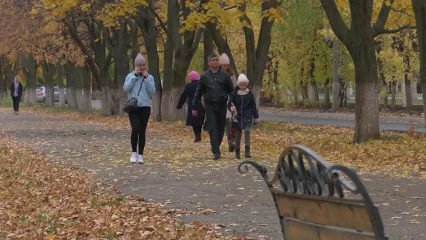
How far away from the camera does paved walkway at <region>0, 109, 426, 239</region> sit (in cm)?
926

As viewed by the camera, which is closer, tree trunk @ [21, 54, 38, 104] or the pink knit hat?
the pink knit hat

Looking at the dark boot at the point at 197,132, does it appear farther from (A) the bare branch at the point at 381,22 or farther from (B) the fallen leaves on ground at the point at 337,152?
(A) the bare branch at the point at 381,22

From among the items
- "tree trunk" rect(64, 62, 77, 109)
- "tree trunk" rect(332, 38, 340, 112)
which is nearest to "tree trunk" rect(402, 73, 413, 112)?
"tree trunk" rect(332, 38, 340, 112)

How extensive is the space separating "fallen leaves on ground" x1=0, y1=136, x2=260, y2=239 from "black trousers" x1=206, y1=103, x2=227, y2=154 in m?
3.01

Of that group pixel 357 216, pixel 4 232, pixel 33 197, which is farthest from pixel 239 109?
pixel 357 216

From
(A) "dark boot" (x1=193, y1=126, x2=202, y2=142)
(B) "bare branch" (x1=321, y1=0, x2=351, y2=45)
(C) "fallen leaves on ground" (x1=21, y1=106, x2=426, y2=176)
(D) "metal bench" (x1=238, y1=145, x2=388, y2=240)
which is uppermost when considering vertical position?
(B) "bare branch" (x1=321, y1=0, x2=351, y2=45)

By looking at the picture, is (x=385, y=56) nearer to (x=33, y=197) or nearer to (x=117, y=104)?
(x=117, y=104)

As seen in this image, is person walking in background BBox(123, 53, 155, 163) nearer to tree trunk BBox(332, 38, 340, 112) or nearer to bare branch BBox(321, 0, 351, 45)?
bare branch BBox(321, 0, 351, 45)

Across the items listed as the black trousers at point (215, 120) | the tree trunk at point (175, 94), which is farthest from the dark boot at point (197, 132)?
the tree trunk at point (175, 94)

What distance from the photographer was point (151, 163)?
55.0 feet

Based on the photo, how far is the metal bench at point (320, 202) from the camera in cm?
404

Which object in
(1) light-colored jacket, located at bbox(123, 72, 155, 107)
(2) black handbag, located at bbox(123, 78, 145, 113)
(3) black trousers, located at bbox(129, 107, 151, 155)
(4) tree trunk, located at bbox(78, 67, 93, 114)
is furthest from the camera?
(4) tree trunk, located at bbox(78, 67, 93, 114)

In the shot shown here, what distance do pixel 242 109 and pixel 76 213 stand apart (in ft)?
25.3

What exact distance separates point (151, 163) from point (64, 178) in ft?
8.77
